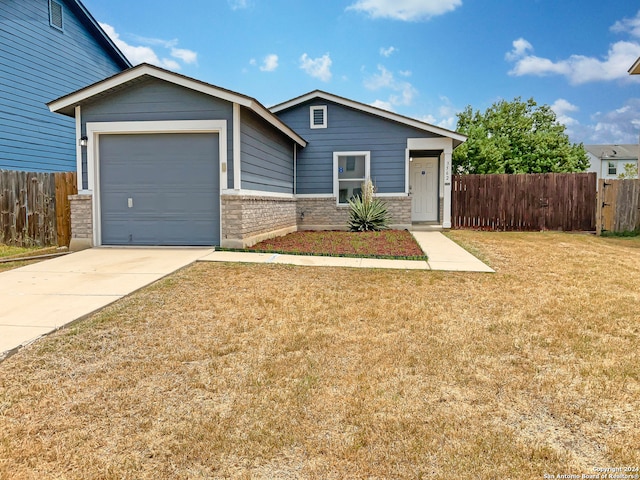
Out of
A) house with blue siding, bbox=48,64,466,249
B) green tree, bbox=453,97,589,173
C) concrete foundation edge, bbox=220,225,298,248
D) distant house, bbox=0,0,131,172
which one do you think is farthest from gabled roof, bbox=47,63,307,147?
green tree, bbox=453,97,589,173

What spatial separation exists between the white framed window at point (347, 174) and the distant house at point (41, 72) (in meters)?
8.59

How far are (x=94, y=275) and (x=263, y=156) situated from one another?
5061 millimetres

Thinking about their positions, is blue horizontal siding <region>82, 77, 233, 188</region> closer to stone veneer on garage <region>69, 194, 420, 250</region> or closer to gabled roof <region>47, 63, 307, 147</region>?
gabled roof <region>47, 63, 307, 147</region>

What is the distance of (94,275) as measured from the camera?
20.4ft

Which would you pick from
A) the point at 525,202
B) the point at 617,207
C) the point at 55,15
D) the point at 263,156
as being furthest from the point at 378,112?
the point at 55,15

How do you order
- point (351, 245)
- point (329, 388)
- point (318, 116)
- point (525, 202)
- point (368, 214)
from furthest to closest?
point (525, 202) → point (318, 116) → point (368, 214) → point (351, 245) → point (329, 388)

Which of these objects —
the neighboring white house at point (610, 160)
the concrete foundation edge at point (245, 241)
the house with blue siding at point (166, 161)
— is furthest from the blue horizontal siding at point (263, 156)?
the neighboring white house at point (610, 160)

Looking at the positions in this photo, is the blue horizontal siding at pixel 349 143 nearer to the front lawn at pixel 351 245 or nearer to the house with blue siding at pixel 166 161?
the front lawn at pixel 351 245

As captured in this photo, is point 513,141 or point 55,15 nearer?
point 55,15

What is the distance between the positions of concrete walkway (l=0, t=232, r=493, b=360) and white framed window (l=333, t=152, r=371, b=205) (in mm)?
4305

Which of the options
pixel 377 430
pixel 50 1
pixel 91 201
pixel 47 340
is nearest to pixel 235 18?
pixel 50 1

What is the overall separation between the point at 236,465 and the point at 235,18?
15.3m

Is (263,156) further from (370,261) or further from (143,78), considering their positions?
(370,261)

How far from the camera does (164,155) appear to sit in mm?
8906
